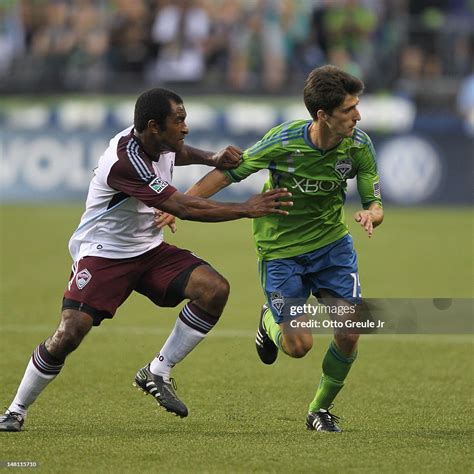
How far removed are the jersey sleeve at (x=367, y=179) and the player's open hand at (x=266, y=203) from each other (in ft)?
1.94

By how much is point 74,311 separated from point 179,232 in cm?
1232

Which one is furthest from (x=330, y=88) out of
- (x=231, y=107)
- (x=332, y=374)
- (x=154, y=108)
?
(x=231, y=107)

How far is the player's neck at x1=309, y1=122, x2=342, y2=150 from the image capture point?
706 centimetres

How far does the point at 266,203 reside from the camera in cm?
665

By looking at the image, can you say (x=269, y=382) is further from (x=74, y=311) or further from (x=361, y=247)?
(x=361, y=247)

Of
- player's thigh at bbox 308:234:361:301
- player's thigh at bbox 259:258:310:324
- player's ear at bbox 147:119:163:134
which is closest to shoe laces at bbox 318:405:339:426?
player's thigh at bbox 259:258:310:324

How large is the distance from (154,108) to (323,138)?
1.05m

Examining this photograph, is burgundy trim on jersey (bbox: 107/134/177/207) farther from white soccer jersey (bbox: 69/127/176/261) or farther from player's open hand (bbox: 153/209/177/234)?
player's open hand (bbox: 153/209/177/234)

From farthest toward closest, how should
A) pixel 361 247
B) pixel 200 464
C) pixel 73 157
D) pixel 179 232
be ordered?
pixel 73 157
pixel 179 232
pixel 361 247
pixel 200 464

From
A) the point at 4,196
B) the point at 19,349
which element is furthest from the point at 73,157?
the point at 19,349

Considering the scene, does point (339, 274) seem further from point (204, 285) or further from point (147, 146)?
point (147, 146)

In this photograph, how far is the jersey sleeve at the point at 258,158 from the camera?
713 centimetres

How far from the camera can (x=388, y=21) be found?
75.6 feet

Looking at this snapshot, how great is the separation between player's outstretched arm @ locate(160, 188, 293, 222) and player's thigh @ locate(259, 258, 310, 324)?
50cm
